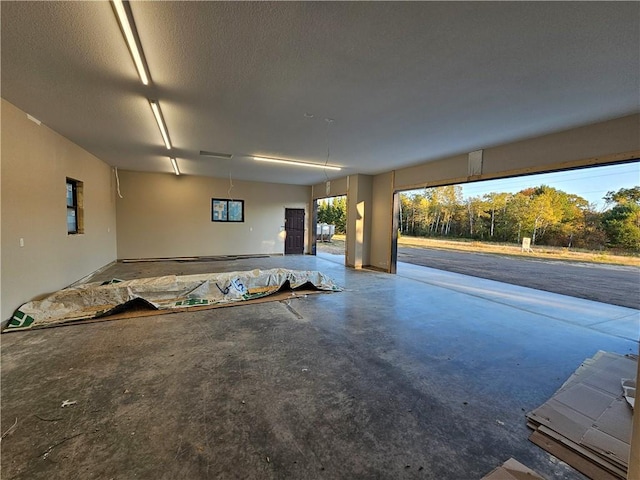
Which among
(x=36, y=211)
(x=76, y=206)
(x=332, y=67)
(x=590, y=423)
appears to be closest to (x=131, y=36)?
(x=332, y=67)

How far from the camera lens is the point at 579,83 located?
2949 millimetres

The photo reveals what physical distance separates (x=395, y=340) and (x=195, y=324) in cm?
283

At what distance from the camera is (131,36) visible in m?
2.27

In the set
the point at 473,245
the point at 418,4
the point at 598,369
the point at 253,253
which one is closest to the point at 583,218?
the point at 473,245

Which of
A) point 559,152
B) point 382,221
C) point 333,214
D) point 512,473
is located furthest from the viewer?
point 333,214

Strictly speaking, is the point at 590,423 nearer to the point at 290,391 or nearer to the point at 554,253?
the point at 290,391

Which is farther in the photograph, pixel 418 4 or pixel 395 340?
pixel 395 340

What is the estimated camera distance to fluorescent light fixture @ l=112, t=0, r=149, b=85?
6.49 ft

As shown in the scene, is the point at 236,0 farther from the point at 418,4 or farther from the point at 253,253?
the point at 253,253

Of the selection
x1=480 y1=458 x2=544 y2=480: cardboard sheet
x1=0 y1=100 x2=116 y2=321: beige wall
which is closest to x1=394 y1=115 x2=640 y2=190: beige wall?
x1=480 y1=458 x2=544 y2=480: cardboard sheet

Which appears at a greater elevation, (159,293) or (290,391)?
(159,293)

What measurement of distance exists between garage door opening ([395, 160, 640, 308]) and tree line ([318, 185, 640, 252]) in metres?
0.04

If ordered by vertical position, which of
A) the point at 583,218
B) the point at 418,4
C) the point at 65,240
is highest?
the point at 418,4

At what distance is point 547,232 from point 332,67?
18317 millimetres
